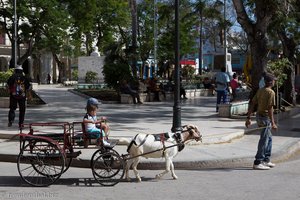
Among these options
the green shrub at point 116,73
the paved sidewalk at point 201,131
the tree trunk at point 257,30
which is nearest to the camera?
the paved sidewalk at point 201,131

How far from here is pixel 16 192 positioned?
6.95 m

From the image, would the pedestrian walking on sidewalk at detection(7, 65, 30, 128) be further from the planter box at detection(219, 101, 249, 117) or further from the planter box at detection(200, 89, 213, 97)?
the planter box at detection(200, 89, 213, 97)

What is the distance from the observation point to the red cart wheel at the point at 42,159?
741 cm

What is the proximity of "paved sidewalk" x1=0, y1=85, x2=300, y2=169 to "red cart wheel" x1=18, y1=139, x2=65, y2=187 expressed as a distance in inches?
62.8

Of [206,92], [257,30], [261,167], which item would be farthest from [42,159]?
[206,92]

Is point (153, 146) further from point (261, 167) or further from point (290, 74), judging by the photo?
point (290, 74)

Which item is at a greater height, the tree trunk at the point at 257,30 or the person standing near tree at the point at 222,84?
the tree trunk at the point at 257,30

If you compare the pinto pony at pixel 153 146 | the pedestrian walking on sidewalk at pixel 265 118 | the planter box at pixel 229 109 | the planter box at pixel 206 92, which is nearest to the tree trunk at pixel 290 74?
the planter box at pixel 229 109

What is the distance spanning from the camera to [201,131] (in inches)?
501

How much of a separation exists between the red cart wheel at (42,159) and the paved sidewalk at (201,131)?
1594 millimetres

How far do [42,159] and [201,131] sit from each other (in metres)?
6.06

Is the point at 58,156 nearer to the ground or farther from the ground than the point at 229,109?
nearer to the ground

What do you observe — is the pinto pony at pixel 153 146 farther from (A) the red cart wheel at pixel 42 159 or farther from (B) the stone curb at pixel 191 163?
(B) the stone curb at pixel 191 163

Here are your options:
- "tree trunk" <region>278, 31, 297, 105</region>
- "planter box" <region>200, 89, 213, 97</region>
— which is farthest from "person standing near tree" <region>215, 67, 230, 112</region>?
"planter box" <region>200, 89, 213, 97</region>
